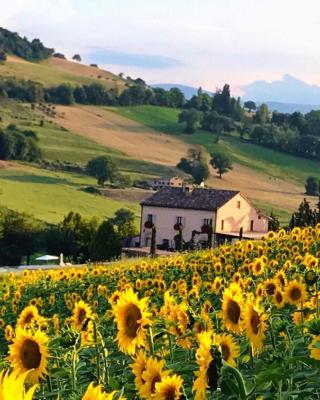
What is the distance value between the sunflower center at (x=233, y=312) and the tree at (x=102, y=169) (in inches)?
3796

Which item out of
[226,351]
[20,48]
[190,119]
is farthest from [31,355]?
[20,48]

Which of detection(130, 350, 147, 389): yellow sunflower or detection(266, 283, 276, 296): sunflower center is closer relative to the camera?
detection(130, 350, 147, 389): yellow sunflower

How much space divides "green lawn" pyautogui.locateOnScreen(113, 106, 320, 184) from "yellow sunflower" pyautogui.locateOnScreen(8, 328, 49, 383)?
11508cm

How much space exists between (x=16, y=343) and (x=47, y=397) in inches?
21.6

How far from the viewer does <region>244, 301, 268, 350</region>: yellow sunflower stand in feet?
14.8

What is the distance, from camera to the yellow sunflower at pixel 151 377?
3.45m

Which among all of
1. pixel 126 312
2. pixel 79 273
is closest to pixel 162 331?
pixel 126 312

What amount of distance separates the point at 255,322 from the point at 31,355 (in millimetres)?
1328

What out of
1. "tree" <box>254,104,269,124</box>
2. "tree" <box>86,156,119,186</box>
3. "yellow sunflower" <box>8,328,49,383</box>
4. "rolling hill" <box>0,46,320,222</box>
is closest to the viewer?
"yellow sunflower" <box>8,328,49,383</box>

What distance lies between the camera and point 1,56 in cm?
17588

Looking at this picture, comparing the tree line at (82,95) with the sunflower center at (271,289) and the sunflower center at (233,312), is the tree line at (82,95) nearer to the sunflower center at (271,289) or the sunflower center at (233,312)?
the sunflower center at (271,289)

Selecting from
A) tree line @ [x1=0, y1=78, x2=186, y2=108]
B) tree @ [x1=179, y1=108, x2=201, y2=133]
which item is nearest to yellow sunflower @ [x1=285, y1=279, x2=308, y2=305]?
tree @ [x1=179, y1=108, x2=201, y2=133]

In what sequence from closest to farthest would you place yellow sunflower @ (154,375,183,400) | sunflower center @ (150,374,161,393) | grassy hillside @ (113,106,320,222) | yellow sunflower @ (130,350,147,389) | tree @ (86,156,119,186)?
yellow sunflower @ (154,375,183,400) → sunflower center @ (150,374,161,393) → yellow sunflower @ (130,350,147,389) → tree @ (86,156,119,186) → grassy hillside @ (113,106,320,222)

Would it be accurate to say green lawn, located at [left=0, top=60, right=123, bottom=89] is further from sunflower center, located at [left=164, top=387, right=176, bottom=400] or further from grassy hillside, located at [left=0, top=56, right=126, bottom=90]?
sunflower center, located at [left=164, top=387, right=176, bottom=400]
